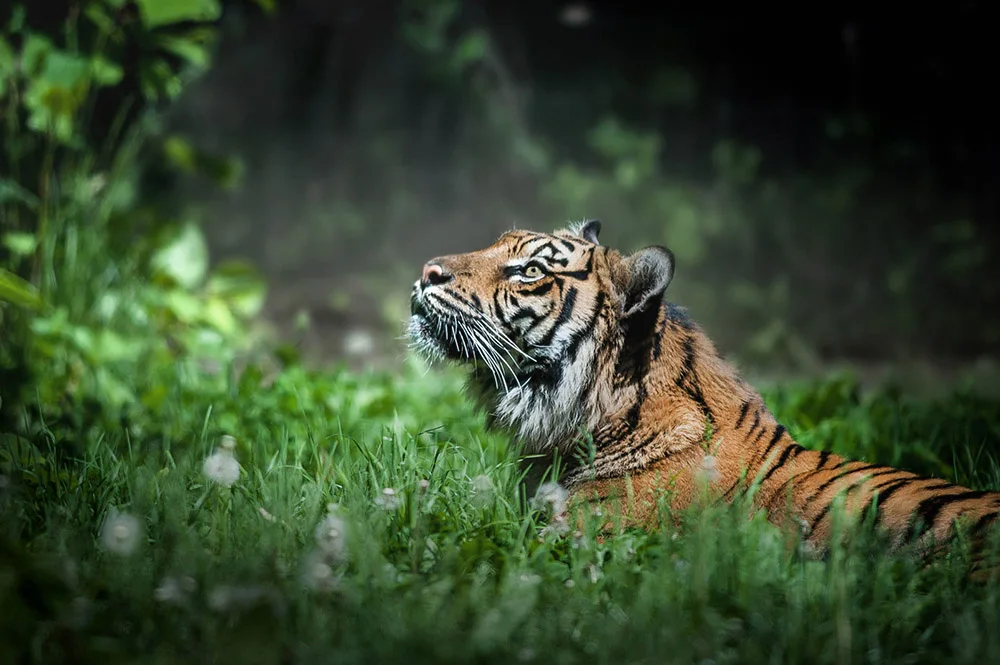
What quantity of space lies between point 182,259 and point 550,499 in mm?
3581

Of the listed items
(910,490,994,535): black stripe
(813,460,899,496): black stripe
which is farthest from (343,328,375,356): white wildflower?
(910,490,994,535): black stripe

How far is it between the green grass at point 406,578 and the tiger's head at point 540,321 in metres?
0.20

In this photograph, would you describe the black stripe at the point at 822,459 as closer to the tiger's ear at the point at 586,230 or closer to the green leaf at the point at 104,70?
the tiger's ear at the point at 586,230

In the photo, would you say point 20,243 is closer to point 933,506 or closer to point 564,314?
point 564,314

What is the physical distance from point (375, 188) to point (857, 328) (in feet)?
12.4

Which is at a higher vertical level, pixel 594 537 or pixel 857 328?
pixel 857 328

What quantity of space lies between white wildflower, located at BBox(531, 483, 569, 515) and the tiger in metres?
0.05

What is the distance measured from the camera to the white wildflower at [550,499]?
2350 millimetres

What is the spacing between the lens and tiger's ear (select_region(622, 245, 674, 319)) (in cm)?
244

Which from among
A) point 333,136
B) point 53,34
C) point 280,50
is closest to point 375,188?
point 333,136

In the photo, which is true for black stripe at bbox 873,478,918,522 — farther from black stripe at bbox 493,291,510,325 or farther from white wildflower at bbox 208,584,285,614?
white wildflower at bbox 208,584,285,614

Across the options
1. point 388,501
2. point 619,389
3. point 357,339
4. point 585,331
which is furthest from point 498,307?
point 357,339

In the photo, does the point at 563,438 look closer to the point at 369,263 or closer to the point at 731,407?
the point at 731,407

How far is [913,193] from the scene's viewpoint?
7230 millimetres
